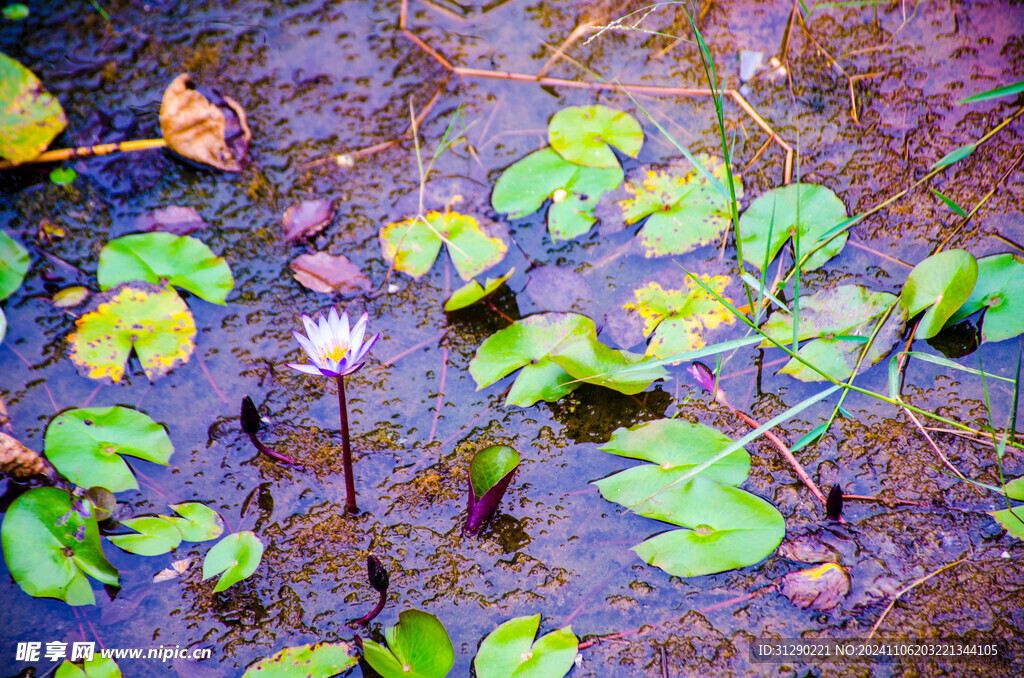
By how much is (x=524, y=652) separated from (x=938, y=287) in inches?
57.1

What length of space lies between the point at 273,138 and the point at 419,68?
619 mm

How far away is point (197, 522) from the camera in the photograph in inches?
59.1

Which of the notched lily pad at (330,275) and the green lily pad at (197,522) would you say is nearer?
the green lily pad at (197,522)

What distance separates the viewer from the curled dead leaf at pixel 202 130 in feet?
6.81

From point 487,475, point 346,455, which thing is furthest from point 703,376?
point 346,455

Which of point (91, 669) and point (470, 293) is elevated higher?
point (470, 293)

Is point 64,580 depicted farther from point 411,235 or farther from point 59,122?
point 59,122

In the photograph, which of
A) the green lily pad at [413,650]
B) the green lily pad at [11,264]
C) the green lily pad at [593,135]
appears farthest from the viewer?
the green lily pad at [593,135]

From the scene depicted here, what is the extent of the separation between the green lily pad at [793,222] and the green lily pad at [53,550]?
6.42 feet

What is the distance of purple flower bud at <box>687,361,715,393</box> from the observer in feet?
5.41

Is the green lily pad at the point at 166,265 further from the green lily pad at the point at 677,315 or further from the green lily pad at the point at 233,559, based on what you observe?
the green lily pad at the point at 677,315

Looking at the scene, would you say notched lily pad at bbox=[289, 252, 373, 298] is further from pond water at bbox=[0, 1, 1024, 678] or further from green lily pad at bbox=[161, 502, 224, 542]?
green lily pad at bbox=[161, 502, 224, 542]

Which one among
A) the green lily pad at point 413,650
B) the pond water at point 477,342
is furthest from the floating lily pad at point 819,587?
the green lily pad at point 413,650

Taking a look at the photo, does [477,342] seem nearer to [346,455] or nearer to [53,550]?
[346,455]
